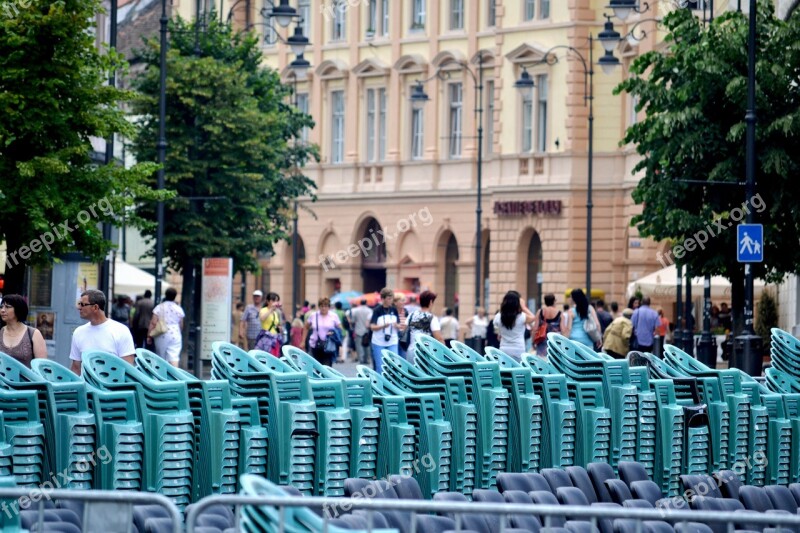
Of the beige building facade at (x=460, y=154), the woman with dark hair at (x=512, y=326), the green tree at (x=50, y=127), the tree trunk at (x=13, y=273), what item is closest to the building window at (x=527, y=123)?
the beige building facade at (x=460, y=154)

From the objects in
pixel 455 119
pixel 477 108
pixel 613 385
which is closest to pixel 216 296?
pixel 613 385

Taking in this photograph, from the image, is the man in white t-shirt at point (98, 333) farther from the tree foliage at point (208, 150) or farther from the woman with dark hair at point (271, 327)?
the tree foliage at point (208, 150)

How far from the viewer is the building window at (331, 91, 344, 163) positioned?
79.6 meters

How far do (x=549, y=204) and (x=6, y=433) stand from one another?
55774 mm

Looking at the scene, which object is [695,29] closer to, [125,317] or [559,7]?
[125,317]

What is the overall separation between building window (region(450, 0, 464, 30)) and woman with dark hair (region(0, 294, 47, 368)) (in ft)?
188

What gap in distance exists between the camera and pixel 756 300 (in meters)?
50.2

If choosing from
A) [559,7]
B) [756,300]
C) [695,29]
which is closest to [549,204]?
[559,7]

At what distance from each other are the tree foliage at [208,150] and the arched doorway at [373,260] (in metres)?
29.5

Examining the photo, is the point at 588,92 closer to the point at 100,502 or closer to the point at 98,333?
the point at 98,333

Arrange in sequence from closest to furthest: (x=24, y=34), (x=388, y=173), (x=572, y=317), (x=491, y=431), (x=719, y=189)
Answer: (x=491, y=431) < (x=24, y=34) < (x=572, y=317) < (x=719, y=189) < (x=388, y=173)

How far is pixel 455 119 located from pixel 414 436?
59.5 metres

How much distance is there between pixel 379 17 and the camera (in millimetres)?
77562

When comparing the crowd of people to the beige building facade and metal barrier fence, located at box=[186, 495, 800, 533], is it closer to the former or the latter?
metal barrier fence, located at box=[186, 495, 800, 533]
